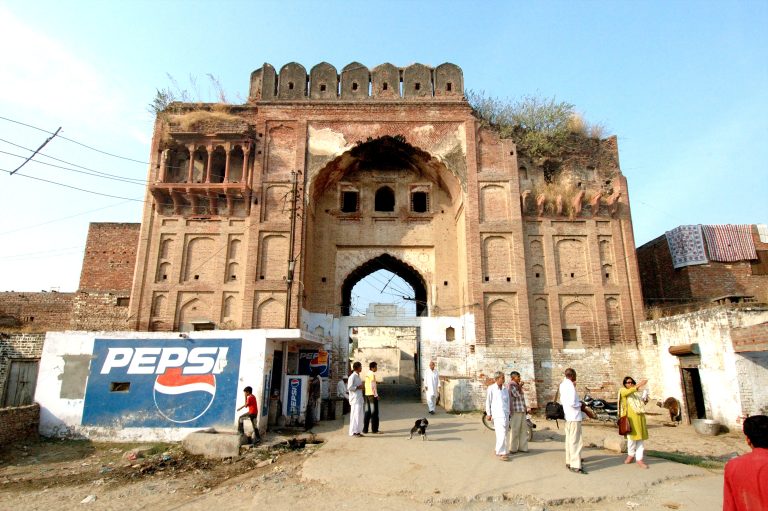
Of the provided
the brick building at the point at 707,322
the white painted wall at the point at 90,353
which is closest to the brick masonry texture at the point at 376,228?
the brick building at the point at 707,322

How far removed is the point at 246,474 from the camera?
734 centimetres

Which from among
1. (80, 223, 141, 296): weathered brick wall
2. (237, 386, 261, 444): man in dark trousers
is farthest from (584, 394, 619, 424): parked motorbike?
(80, 223, 141, 296): weathered brick wall

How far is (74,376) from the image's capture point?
32.9ft

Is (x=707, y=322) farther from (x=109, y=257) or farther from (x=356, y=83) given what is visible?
(x=109, y=257)

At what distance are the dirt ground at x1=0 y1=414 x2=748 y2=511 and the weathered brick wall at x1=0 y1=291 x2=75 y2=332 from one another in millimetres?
10516

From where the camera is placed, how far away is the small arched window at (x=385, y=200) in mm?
18562

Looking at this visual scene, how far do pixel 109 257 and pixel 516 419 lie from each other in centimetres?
1571

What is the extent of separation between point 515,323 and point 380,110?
9.04m

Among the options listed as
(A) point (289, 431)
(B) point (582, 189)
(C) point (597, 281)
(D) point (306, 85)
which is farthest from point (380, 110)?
(A) point (289, 431)

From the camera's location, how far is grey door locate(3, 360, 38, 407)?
13.5 m

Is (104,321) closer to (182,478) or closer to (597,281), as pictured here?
(182,478)

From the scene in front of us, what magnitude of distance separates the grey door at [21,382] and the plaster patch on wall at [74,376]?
16.5ft

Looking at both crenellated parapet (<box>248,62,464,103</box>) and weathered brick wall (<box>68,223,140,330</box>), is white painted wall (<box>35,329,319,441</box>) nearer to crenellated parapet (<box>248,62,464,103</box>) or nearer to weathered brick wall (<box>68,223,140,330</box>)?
weathered brick wall (<box>68,223,140,330</box>)

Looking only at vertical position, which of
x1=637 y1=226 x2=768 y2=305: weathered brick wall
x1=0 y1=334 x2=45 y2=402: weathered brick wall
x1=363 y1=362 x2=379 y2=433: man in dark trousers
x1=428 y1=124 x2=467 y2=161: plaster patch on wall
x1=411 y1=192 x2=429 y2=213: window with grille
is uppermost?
x1=428 y1=124 x2=467 y2=161: plaster patch on wall
